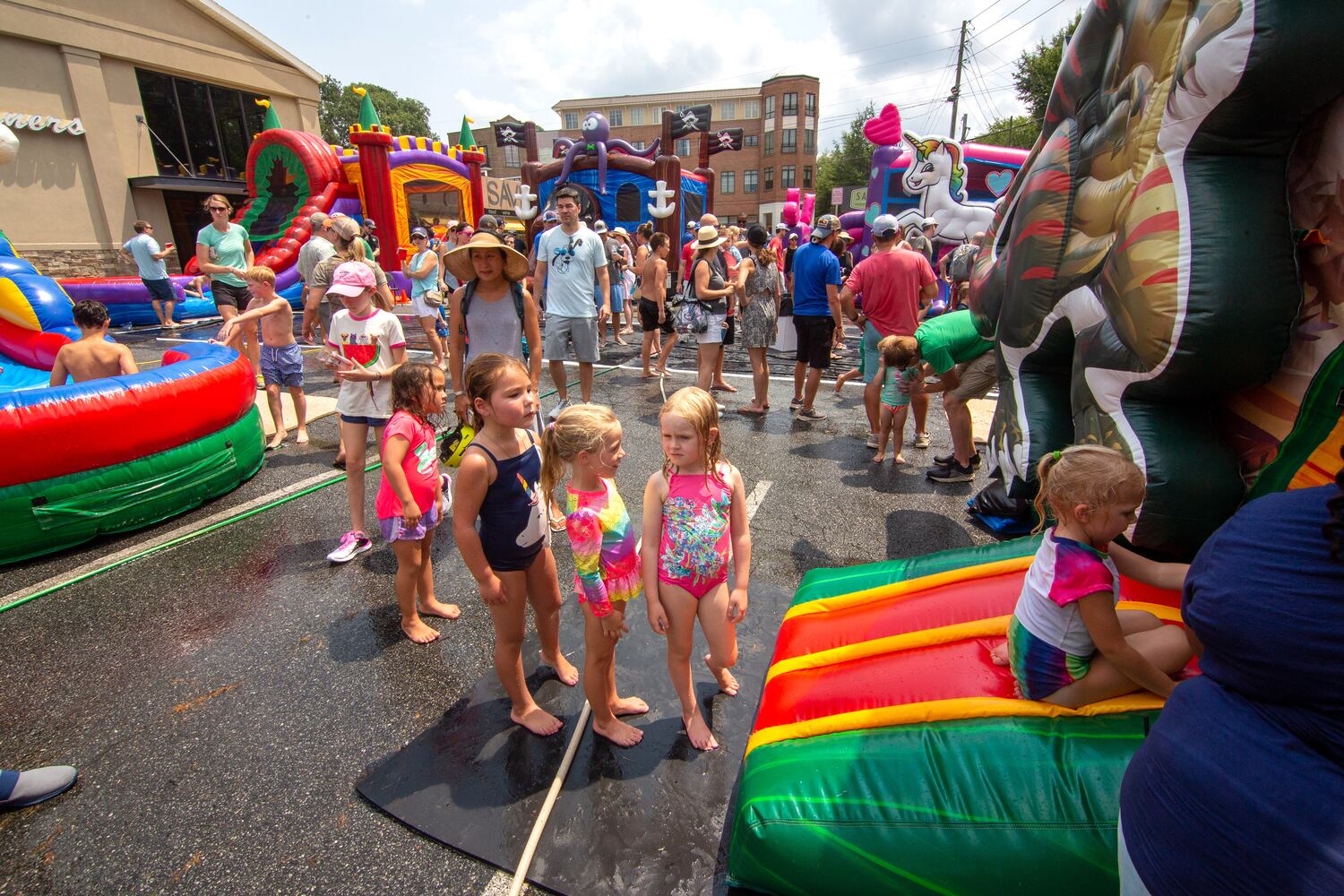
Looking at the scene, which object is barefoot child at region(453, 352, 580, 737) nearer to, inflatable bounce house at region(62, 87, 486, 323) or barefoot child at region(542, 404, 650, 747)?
barefoot child at region(542, 404, 650, 747)

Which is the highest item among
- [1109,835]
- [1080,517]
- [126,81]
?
[126,81]

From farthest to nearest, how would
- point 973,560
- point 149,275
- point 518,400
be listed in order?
point 149,275, point 973,560, point 518,400

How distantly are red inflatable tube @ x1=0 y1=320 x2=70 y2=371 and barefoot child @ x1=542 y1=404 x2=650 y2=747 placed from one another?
7.36 meters

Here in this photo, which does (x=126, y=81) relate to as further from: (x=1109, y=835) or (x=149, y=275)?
(x=1109, y=835)

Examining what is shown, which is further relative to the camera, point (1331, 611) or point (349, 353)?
point (349, 353)

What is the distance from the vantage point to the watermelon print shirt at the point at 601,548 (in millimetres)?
2248

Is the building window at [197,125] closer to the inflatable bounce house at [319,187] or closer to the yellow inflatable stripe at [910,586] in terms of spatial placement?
the inflatable bounce house at [319,187]

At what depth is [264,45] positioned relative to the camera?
21.3 metres

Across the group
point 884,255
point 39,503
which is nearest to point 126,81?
point 39,503

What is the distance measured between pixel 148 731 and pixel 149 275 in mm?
12472

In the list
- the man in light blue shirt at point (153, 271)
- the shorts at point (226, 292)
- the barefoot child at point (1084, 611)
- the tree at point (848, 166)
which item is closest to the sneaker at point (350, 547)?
the barefoot child at point (1084, 611)

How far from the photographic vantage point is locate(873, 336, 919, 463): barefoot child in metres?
4.77

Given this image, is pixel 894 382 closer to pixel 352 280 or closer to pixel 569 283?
pixel 569 283

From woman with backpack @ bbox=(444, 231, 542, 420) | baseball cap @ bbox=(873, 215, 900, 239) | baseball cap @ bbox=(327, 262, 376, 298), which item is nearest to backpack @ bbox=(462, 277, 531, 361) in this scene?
woman with backpack @ bbox=(444, 231, 542, 420)
